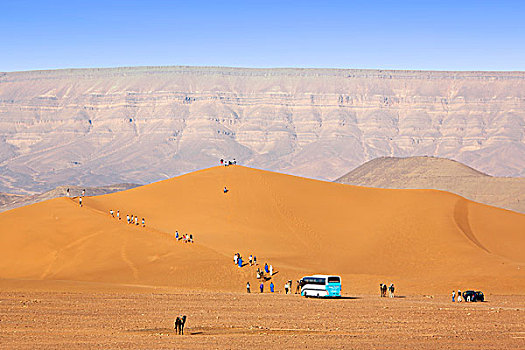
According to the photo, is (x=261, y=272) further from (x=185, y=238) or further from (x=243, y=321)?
(x=243, y=321)

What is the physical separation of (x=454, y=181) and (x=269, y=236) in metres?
111

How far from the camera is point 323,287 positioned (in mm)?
45875

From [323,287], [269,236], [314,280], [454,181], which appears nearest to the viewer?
[323,287]

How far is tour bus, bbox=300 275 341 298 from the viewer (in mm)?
45812

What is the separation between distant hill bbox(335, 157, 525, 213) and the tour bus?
109030 mm

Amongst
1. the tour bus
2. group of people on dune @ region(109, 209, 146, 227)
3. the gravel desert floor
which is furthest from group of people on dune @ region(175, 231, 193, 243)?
the tour bus

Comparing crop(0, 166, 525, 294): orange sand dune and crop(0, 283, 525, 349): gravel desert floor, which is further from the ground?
crop(0, 166, 525, 294): orange sand dune

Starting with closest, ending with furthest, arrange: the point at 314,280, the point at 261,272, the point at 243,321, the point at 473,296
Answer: the point at 243,321
the point at 473,296
the point at 314,280
the point at 261,272

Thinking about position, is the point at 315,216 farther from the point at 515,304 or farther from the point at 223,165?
the point at 515,304

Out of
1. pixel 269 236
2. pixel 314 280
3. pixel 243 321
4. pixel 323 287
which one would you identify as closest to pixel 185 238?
pixel 269 236

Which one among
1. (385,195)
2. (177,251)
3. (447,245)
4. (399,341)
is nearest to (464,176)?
(385,195)

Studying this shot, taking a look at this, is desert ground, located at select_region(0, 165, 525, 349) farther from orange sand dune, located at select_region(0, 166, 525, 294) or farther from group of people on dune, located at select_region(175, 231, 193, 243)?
group of people on dune, located at select_region(175, 231, 193, 243)

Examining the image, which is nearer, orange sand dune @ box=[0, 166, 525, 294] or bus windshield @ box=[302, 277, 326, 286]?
bus windshield @ box=[302, 277, 326, 286]

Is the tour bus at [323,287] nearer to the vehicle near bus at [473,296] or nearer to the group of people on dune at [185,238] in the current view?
the vehicle near bus at [473,296]
